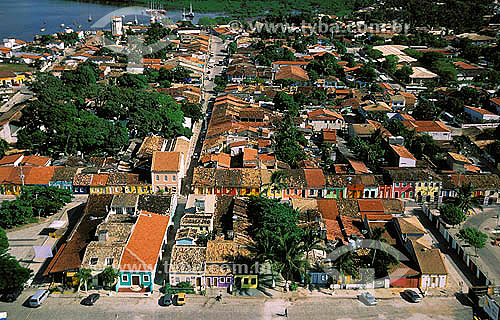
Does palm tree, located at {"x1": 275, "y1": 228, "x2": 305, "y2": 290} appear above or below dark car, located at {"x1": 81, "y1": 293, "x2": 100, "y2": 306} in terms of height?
above

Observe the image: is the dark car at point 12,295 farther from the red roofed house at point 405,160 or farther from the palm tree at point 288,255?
the red roofed house at point 405,160

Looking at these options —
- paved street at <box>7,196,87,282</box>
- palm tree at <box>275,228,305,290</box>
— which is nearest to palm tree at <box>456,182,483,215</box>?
palm tree at <box>275,228,305,290</box>

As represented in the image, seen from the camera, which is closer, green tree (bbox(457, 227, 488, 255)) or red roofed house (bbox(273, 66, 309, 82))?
green tree (bbox(457, 227, 488, 255))

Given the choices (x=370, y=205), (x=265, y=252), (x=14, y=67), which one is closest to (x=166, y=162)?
(x=265, y=252)

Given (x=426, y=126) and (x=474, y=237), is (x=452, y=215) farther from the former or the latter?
(x=426, y=126)

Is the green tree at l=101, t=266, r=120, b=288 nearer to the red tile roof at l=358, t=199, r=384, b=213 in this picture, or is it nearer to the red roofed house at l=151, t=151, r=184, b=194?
the red roofed house at l=151, t=151, r=184, b=194

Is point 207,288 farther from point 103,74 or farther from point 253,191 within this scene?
point 103,74

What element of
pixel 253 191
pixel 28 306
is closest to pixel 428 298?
pixel 253 191
